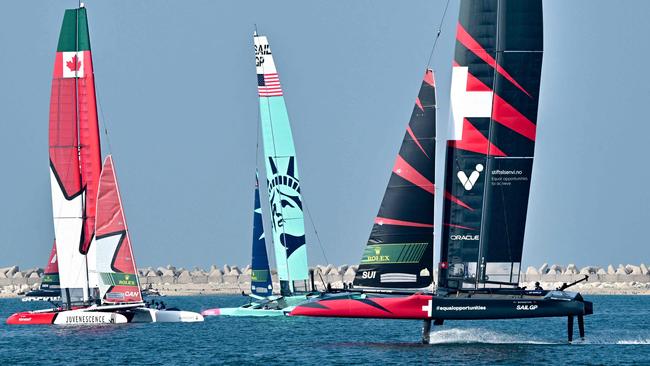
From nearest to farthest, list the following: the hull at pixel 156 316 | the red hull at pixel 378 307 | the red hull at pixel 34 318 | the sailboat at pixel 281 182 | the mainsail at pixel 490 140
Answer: the red hull at pixel 378 307 → the mainsail at pixel 490 140 → the hull at pixel 156 316 → the red hull at pixel 34 318 → the sailboat at pixel 281 182

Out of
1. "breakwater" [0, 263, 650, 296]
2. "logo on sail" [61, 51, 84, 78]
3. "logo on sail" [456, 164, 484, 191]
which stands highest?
"logo on sail" [61, 51, 84, 78]

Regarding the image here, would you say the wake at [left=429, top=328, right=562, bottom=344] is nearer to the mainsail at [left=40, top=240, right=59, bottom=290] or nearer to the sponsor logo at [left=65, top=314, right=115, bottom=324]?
the sponsor logo at [left=65, top=314, right=115, bottom=324]

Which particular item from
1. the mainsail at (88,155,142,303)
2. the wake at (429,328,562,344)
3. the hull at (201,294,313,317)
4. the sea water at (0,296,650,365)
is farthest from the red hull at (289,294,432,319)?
the hull at (201,294,313,317)

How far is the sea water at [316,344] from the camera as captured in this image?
130 feet

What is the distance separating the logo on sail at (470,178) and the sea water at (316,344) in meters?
4.50

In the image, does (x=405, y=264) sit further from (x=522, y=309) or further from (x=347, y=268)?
(x=347, y=268)

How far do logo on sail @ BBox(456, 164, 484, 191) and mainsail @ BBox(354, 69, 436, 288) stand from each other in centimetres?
84

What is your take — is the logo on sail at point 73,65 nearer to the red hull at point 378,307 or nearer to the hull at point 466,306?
the red hull at point 378,307

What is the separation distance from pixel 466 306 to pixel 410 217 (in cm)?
308

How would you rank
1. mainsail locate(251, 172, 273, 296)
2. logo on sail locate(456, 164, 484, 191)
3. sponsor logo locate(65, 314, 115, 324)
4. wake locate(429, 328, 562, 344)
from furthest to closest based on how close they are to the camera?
mainsail locate(251, 172, 273, 296)
sponsor logo locate(65, 314, 115, 324)
wake locate(429, 328, 562, 344)
logo on sail locate(456, 164, 484, 191)

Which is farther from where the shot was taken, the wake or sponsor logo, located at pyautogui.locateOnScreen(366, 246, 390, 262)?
the wake

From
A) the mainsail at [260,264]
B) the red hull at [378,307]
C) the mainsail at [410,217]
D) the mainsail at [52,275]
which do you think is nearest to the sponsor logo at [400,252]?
the mainsail at [410,217]

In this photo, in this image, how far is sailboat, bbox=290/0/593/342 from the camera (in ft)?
126

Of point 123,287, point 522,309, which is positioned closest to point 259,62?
point 123,287
